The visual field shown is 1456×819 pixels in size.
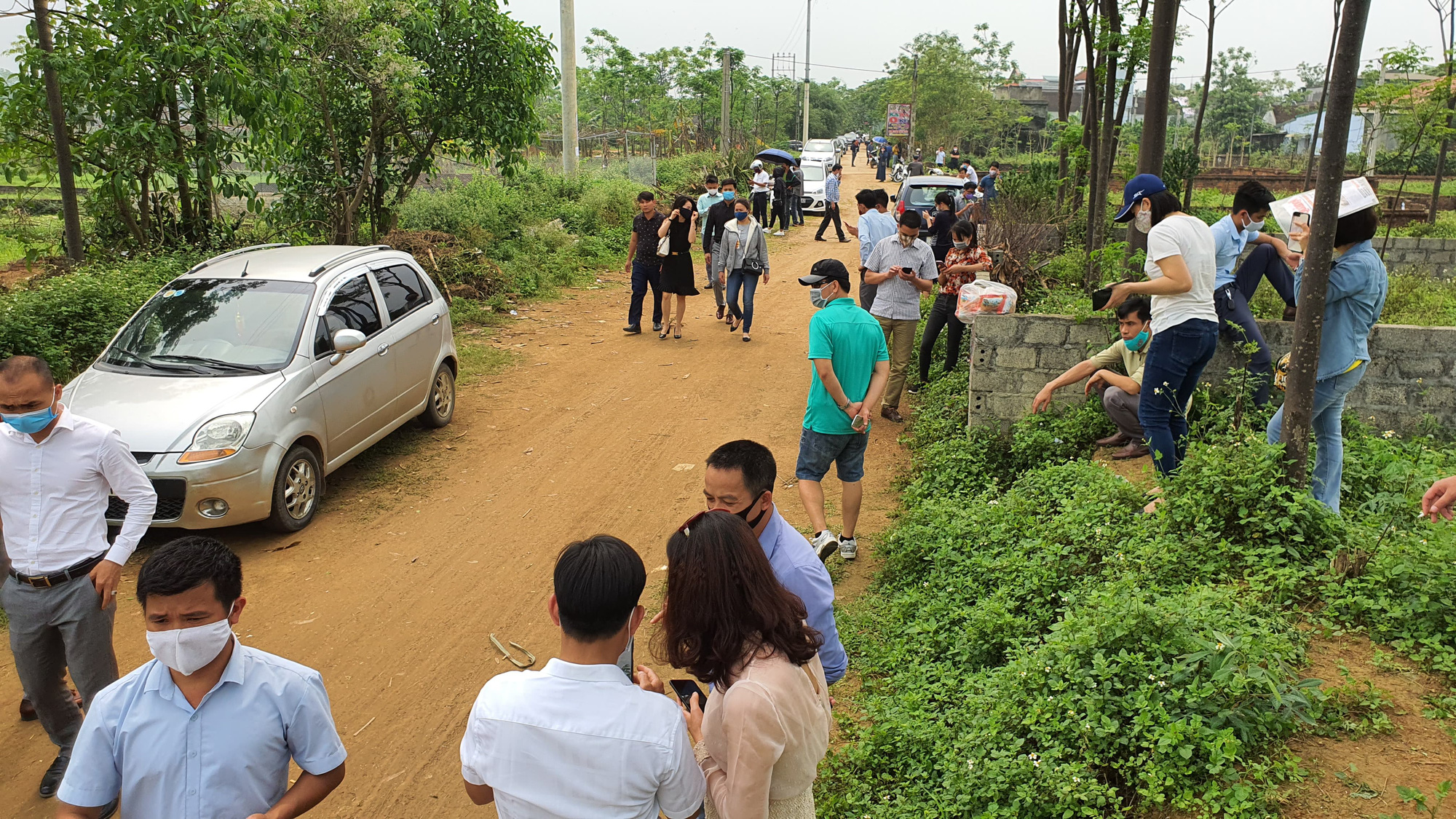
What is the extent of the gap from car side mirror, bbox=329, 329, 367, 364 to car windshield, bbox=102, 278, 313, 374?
28 cm

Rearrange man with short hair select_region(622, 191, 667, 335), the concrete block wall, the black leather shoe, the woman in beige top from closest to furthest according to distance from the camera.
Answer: the woman in beige top → the black leather shoe → the concrete block wall → man with short hair select_region(622, 191, 667, 335)

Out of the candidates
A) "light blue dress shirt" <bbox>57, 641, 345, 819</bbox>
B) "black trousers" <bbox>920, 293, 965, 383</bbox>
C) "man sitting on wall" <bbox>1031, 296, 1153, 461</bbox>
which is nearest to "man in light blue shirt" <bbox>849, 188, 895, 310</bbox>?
"black trousers" <bbox>920, 293, 965, 383</bbox>

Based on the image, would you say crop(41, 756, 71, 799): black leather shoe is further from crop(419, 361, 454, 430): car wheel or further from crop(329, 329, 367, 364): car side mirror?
crop(419, 361, 454, 430): car wheel

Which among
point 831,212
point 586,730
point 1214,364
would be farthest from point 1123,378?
point 831,212

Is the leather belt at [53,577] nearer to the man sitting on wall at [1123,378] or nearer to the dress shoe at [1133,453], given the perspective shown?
the man sitting on wall at [1123,378]

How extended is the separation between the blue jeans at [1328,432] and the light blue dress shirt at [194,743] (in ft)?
16.2

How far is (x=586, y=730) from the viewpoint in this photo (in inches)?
83.0

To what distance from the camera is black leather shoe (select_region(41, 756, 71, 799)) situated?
400 cm

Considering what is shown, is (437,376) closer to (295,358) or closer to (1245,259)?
(295,358)

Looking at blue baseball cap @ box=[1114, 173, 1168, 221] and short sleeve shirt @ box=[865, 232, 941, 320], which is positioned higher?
blue baseball cap @ box=[1114, 173, 1168, 221]

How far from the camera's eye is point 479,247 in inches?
595

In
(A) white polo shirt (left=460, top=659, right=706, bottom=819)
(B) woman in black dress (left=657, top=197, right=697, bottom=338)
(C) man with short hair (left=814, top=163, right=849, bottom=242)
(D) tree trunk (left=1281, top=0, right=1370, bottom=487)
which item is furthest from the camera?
(C) man with short hair (left=814, top=163, right=849, bottom=242)

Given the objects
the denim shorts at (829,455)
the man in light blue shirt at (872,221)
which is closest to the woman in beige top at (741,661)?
the denim shorts at (829,455)

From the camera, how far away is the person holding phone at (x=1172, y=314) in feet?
17.5
